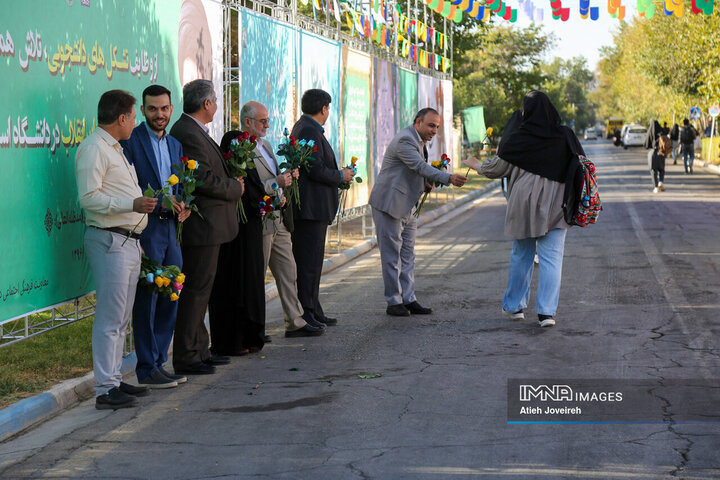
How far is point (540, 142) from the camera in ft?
28.7

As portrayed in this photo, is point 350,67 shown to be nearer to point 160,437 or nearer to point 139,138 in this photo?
point 139,138

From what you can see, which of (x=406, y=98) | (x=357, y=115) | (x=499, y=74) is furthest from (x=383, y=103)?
(x=499, y=74)

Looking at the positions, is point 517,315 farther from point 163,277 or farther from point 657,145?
point 657,145

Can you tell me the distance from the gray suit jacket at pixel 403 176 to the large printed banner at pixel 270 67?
1731mm

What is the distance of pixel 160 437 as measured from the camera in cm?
567

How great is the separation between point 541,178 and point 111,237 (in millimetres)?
4044

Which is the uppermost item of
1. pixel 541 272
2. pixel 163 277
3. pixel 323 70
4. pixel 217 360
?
pixel 323 70

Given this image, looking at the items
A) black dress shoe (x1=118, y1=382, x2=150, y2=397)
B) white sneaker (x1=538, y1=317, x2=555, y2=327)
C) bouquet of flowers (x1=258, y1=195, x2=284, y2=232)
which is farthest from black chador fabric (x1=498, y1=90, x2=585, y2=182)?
black dress shoe (x1=118, y1=382, x2=150, y2=397)

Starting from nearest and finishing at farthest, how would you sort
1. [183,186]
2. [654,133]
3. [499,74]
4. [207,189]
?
[183,186] → [207,189] → [654,133] → [499,74]

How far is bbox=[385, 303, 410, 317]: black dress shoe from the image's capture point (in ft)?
31.5

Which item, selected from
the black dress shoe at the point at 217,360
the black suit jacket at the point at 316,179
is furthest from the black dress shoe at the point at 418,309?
the black dress shoe at the point at 217,360

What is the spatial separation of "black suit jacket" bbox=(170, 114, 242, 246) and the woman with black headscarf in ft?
8.97

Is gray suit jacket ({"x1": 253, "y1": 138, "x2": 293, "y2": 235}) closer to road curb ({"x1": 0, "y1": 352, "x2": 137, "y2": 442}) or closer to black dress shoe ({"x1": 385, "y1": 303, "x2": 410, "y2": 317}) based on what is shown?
black dress shoe ({"x1": 385, "y1": 303, "x2": 410, "y2": 317})

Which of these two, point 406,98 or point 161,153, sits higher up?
point 406,98
